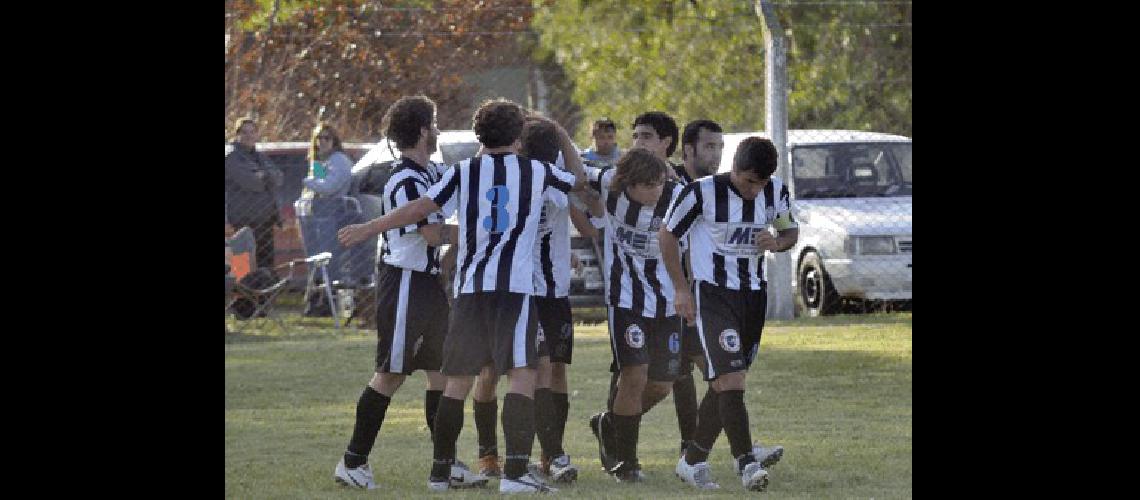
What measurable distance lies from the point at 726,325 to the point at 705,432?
0.49m

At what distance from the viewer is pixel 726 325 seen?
874cm

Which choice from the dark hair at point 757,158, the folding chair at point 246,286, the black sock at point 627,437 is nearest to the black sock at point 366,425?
the black sock at point 627,437

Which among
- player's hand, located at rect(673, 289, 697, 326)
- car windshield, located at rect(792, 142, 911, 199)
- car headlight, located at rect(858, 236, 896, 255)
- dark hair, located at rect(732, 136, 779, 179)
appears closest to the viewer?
player's hand, located at rect(673, 289, 697, 326)

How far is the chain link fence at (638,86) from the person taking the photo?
18016mm

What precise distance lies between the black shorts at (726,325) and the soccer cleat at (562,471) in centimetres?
76

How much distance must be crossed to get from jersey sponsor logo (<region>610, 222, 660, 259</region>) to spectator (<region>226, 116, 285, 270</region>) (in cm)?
904

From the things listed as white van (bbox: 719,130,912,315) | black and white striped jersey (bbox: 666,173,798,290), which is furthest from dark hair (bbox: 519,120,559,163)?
white van (bbox: 719,130,912,315)

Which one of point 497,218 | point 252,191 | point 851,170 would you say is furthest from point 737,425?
point 851,170

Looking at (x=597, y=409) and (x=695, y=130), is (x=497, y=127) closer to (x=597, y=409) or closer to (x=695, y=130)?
(x=695, y=130)

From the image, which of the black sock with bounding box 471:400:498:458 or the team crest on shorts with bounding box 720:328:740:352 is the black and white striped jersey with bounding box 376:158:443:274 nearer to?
the black sock with bounding box 471:400:498:458

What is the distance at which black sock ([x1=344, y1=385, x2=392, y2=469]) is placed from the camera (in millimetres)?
8844
